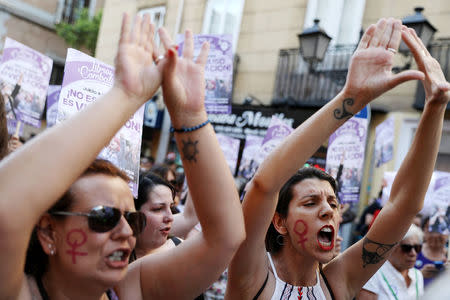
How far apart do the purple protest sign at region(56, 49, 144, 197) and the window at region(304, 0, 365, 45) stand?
890 cm

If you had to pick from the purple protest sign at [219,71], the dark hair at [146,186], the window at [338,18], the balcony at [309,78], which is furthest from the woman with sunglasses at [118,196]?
the window at [338,18]

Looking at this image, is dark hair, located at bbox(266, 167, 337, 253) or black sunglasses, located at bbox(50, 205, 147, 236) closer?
black sunglasses, located at bbox(50, 205, 147, 236)

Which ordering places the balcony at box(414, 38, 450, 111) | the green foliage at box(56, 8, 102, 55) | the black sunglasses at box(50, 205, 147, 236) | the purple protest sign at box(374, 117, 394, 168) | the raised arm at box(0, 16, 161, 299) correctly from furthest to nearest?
the green foliage at box(56, 8, 102, 55) → the balcony at box(414, 38, 450, 111) → the purple protest sign at box(374, 117, 394, 168) → the black sunglasses at box(50, 205, 147, 236) → the raised arm at box(0, 16, 161, 299)

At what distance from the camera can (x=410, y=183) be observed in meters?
2.21

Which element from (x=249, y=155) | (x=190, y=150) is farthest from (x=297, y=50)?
(x=190, y=150)

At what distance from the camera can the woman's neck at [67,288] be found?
1.57m

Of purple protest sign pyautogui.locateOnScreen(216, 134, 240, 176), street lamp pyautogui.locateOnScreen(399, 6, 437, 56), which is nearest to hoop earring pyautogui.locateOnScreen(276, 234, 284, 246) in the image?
purple protest sign pyautogui.locateOnScreen(216, 134, 240, 176)

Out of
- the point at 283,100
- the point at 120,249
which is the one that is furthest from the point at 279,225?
the point at 283,100

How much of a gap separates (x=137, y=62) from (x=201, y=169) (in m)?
0.40

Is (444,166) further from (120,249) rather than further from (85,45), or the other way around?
(85,45)

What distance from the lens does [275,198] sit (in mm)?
1853

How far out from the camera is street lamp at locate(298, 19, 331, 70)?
757 cm

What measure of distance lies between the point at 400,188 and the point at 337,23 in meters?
9.28

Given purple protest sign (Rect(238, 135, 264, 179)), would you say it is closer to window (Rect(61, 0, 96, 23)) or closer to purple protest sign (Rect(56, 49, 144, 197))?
purple protest sign (Rect(56, 49, 144, 197))
